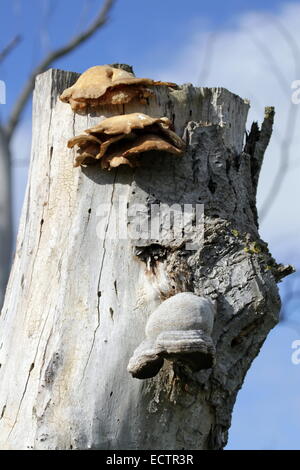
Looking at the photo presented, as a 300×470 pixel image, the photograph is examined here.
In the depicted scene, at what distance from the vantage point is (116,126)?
13.0ft

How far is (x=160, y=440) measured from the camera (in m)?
3.77

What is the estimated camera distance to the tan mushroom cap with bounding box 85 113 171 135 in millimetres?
3916

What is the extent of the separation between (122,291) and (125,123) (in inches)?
32.8

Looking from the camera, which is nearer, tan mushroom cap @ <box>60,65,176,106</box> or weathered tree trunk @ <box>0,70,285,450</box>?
weathered tree trunk @ <box>0,70,285,450</box>

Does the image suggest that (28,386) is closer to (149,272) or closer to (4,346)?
(4,346)

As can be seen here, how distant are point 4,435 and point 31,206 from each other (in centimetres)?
125

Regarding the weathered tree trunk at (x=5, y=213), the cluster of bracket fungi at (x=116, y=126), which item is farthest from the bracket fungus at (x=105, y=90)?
the weathered tree trunk at (x=5, y=213)

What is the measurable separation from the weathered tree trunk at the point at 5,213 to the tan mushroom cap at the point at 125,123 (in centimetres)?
250

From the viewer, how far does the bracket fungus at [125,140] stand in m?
3.94

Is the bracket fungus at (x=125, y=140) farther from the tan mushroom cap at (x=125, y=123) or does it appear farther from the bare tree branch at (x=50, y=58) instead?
the bare tree branch at (x=50, y=58)

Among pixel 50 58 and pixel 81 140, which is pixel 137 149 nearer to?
pixel 81 140

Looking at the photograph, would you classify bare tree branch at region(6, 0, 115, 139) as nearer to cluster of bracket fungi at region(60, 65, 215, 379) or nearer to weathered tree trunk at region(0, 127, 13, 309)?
weathered tree trunk at region(0, 127, 13, 309)

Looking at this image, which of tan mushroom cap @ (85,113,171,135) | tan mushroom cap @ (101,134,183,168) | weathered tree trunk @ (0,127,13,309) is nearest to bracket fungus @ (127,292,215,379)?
tan mushroom cap @ (101,134,183,168)
